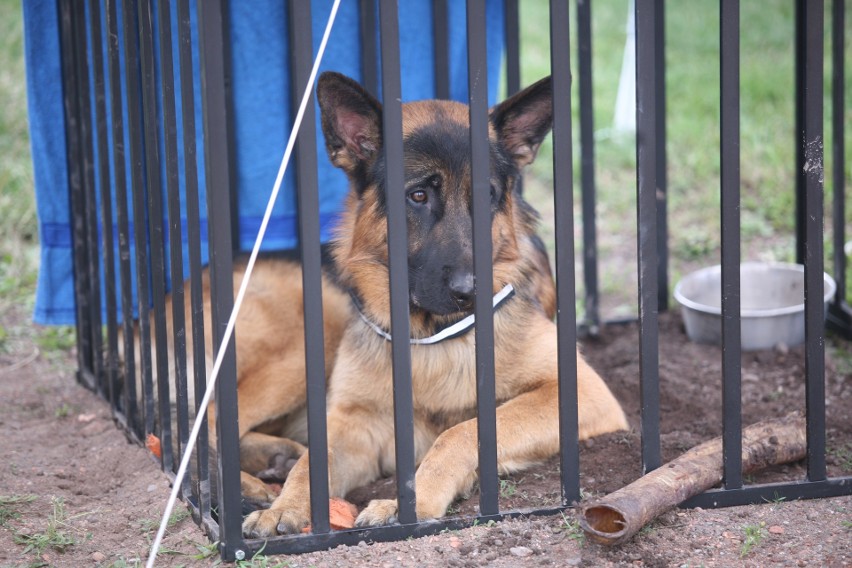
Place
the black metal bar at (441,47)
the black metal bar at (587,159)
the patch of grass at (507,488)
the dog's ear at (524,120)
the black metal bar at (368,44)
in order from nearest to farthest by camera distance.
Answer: the patch of grass at (507,488), the dog's ear at (524,120), the black metal bar at (368,44), the black metal bar at (441,47), the black metal bar at (587,159)

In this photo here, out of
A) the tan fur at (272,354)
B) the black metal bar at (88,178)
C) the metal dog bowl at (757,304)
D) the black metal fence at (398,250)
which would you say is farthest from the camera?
the metal dog bowl at (757,304)

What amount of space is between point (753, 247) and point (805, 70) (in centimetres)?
403

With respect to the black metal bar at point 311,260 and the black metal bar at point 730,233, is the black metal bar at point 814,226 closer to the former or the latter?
the black metal bar at point 730,233

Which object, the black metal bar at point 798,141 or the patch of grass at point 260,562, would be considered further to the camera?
the black metal bar at point 798,141

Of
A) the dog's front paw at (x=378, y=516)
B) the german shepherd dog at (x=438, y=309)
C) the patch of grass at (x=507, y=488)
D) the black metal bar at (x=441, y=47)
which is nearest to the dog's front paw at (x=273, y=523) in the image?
the german shepherd dog at (x=438, y=309)

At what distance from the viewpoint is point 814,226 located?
2.93m

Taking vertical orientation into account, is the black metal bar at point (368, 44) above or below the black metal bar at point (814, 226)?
above

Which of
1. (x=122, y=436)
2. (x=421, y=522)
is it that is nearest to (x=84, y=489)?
(x=122, y=436)

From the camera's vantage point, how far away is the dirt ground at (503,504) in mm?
2672

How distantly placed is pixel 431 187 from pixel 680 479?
1379 millimetres

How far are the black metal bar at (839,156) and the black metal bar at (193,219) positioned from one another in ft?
12.7

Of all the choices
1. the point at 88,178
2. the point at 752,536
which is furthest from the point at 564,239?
the point at 88,178

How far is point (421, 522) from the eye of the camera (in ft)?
9.18

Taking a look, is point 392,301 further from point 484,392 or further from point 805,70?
point 805,70
